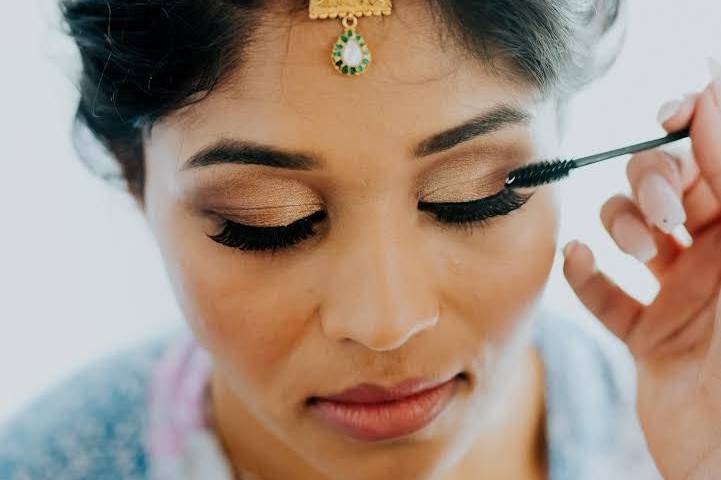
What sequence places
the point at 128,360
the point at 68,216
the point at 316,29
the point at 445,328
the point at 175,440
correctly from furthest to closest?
the point at 68,216 < the point at 128,360 < the point at 175,440 < the point at 445,328 < the point at 316,29

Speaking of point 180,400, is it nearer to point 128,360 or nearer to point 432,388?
point 128,360

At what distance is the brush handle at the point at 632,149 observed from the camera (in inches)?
34.5

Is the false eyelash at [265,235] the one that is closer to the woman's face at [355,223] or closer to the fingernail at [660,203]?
the woman's face at [355,223]

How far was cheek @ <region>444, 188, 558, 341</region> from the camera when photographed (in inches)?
33.2

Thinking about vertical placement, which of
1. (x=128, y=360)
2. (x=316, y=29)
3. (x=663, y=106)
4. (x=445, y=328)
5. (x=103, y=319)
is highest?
(x=316, y=29)

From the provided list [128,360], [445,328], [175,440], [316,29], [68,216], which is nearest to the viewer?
[316,29]

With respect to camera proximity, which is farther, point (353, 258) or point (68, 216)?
point (68, 216)

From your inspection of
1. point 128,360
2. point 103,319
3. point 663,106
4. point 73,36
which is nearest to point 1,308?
point 103,319

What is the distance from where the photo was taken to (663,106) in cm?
94

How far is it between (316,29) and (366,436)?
1.32 feet

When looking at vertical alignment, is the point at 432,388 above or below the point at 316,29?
below

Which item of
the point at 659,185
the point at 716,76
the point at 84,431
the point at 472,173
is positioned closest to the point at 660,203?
the point at 659,185

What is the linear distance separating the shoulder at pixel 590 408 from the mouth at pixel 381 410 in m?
0.31

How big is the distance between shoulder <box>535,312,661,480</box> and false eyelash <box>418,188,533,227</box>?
395 millimetres
